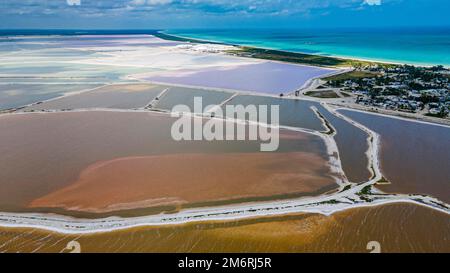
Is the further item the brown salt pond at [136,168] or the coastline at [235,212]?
the brown salt pond at [136,168]

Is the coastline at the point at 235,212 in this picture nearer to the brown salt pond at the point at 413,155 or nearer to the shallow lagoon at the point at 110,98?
the brown salt pond at the point at 413,155

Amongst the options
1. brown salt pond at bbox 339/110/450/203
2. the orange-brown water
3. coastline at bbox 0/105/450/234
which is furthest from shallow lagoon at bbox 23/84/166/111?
brown salt pond at bbox 339/110/450/203

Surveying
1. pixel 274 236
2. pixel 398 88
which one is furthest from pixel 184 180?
pixel 398 88

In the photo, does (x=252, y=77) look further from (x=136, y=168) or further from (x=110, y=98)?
(x=136, y=168)

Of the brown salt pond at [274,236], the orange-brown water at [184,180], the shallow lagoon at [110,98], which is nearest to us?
the brown salt pond at [274,236]

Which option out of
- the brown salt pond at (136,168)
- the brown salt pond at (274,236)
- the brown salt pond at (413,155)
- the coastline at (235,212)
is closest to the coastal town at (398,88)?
the brown salt pond at (413,155)

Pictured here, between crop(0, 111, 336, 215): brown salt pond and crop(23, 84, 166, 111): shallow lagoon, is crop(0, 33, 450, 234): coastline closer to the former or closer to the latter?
crop(0, 111, 336, 215): brown salt pond
